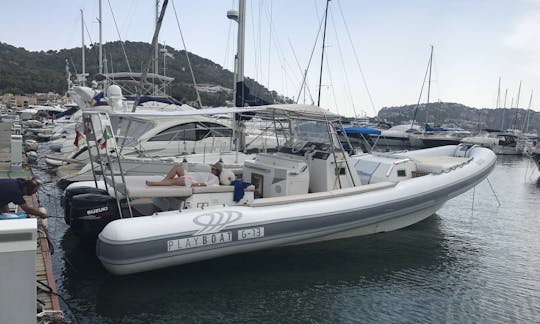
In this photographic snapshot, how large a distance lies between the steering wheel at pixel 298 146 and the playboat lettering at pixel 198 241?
121 inches

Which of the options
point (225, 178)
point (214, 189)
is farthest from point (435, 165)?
point (214, 189)

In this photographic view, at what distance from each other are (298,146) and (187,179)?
2890 mm

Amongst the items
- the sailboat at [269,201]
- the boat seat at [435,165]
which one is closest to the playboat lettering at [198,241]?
the sailboat at [269,201]

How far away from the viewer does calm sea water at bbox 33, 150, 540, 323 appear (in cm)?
595

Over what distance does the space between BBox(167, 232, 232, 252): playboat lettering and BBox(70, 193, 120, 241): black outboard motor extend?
129 cm

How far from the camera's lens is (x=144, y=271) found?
6.39 meters

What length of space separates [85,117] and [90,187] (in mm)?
1636

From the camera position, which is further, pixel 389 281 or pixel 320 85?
pixel 320 85

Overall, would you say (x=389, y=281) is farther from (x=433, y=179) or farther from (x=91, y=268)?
(x=91, y=268)

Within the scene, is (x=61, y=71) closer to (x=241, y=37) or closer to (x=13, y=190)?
(x=241, y=37)

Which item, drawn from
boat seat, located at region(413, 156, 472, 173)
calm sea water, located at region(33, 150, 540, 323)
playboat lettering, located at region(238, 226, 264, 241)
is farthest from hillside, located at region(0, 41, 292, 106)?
playboat lettering, located at region(238, 226, 264, 241)

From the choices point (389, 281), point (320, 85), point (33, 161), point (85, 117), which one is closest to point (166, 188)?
point (85, 117)

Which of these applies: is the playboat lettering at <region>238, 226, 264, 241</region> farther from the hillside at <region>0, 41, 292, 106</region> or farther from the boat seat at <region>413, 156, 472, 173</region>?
the hillside at <region>0, 41, 292, 106</region>

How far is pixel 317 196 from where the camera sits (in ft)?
26.0
